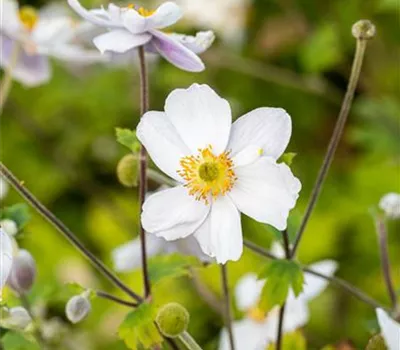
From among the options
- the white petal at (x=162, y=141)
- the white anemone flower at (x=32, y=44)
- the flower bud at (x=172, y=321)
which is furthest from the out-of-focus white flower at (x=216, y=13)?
the flower bud at (x=172, y=321)

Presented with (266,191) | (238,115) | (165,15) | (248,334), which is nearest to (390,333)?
(266,191)

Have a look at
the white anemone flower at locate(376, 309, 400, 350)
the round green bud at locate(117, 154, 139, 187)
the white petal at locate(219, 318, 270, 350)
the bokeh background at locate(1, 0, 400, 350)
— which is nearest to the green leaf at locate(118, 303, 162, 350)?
the round green bud at locate(117, 154, 139, 187)

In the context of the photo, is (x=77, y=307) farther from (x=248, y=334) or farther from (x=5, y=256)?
(x=248, y=334)

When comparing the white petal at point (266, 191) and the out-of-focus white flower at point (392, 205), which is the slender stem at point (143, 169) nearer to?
the white petal at point (266, 191)

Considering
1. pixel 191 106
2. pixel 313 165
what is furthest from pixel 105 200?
pixel 191 106

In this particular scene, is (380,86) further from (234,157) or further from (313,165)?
(234,157)

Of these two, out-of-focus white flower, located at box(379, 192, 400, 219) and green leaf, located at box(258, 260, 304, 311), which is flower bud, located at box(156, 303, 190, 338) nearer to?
green leaf, located at box(258, 260, 304, 311)

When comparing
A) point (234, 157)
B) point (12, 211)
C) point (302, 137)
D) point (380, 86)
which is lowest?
point (302, 137)
